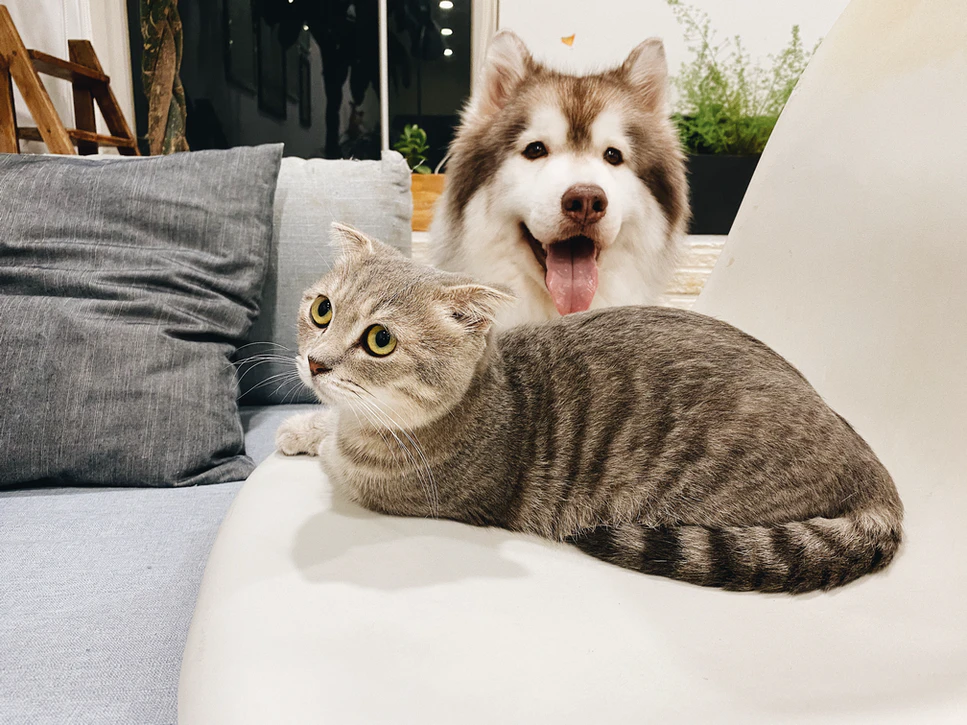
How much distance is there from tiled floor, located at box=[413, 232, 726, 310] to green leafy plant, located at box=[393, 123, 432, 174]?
15.1 inches

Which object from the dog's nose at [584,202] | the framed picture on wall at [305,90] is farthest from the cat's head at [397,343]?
the framed picture on wall at [305,90]

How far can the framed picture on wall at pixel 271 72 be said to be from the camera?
2.12 m

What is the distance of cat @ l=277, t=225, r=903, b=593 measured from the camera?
76cm

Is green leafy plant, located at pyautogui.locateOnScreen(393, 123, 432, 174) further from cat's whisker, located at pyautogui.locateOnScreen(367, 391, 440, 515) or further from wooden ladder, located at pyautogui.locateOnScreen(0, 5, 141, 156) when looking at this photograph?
cat's whisker, located at pyautogui.locateOnScreen(367, 391, 440, 515)

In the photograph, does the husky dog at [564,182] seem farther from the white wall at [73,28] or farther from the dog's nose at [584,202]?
the white wall at [73,28]

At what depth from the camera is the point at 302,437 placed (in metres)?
1.05

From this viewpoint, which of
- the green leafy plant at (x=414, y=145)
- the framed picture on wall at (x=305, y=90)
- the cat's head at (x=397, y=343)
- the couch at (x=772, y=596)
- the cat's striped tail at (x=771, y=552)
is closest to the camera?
the couch at (x=772, y=596)

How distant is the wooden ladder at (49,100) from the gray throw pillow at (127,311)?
25.6 inches

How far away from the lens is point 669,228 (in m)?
1.24

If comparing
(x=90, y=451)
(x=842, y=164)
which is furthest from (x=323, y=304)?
(x=842, y=164)

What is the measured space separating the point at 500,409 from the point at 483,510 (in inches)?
5.9

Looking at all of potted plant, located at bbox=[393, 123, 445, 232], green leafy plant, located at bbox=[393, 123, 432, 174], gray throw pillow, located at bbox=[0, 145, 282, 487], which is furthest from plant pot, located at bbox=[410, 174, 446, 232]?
gray throw pillow, located at bbox=[0, 145, 282, 487]

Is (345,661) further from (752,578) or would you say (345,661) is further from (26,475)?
(26,475)

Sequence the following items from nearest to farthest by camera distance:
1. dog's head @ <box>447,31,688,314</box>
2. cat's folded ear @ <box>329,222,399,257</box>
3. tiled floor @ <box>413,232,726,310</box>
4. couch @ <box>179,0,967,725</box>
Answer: couch @ <box>179,0,967,725</box>, cat's folded ear @ <box>329,222,399,257</box>, dog's head @ <box>447,31,688,314</box>, tiled floor @ <box>413,232,726,310</box>
